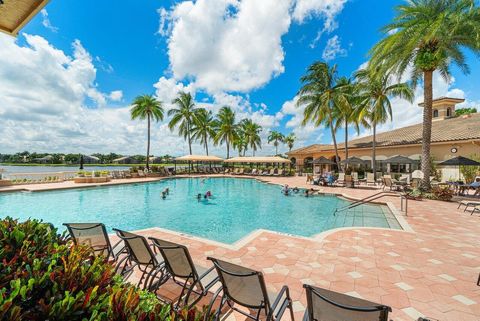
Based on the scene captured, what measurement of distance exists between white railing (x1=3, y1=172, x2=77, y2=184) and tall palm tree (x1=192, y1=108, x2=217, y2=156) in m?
17.2

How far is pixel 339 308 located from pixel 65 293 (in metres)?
2.17

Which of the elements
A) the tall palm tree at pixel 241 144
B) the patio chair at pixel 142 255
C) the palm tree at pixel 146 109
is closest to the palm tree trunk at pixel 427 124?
the patio chair at pixel 142 255

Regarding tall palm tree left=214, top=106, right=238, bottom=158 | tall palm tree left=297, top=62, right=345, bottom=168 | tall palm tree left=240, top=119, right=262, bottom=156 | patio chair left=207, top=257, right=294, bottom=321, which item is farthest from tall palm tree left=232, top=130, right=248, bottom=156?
patio chair left=207, top=257, right=294, bottom=321

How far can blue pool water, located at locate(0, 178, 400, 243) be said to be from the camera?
8477mm

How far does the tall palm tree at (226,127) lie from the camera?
34.9 m

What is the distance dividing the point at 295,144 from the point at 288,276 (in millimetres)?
59284

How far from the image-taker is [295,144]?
200 ft

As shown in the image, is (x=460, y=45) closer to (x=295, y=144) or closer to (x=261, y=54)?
(x=261, y=54)

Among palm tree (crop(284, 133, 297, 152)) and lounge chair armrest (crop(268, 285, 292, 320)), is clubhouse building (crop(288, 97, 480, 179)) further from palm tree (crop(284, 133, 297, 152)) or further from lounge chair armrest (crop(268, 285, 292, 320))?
palm tree (crop(284, 133, 297, 152))

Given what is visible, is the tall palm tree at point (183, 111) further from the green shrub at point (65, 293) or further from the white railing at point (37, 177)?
the green shrub at point (65, 293)

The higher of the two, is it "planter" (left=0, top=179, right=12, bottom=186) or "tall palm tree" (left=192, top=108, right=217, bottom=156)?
"tall palm tree" (left=192, top=108, right=217, bottom=156)

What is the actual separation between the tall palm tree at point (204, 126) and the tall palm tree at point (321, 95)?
49.7 feet

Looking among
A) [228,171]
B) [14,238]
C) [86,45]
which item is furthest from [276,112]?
[14,238]

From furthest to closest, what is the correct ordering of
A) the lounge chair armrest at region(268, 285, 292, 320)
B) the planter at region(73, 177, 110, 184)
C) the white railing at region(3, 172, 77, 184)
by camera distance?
the planter at region(73, 177, 110, 184) < the white railing at region(3, 172, 77, 184) < the lounge chair armrest at region(268, 285, 292, 320)
